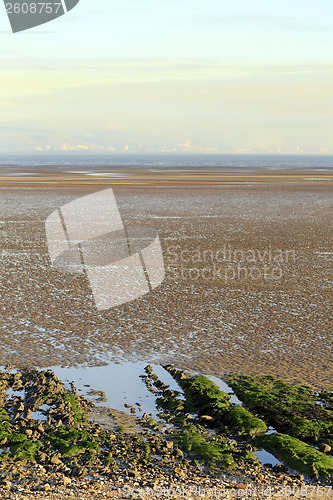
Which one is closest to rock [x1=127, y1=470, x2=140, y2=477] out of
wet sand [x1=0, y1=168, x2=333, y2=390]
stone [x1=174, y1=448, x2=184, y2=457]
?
stone [x1=174, y1=448, x2=184, y2=457]

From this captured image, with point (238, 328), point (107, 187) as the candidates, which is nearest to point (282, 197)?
point (107, 187)

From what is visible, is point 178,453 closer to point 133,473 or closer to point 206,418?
point 133,473

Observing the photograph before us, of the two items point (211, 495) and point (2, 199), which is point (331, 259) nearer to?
point (211, 495)

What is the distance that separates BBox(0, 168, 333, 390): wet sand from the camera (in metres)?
9.31

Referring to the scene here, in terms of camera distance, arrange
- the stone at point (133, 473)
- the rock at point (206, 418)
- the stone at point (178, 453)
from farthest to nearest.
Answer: the rock at point (206, 418), the stone at point (178, 453), the stone at point (133, 473)

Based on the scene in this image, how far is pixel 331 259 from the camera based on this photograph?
1756cm

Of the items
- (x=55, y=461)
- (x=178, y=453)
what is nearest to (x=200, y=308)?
(x=178, y=453)

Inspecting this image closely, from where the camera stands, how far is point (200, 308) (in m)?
12.3

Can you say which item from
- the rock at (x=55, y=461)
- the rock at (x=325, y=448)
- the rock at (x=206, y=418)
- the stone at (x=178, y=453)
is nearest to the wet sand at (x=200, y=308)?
the rock at (x=206, y=418)

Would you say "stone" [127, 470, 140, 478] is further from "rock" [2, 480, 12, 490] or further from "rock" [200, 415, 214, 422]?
"rock" [200, 415, 214, 422]

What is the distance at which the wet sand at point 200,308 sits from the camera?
9312 millimetres

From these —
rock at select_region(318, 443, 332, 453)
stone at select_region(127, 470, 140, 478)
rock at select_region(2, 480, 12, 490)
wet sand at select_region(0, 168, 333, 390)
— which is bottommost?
wet sand at select_region(0, 168, 333, 390)

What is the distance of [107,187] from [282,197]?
15963mm

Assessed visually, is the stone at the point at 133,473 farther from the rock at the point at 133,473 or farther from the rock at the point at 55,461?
the rock at the point at 55,461
